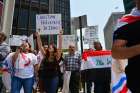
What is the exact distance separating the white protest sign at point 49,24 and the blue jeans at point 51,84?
4826 millimetres

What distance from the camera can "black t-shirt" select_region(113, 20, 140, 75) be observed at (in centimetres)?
257

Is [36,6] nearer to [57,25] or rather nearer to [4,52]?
[57,25]

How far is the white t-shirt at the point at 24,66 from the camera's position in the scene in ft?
29.8

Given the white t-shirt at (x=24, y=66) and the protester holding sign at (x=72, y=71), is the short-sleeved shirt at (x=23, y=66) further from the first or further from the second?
the protester holding sign at (x=72, y=71)

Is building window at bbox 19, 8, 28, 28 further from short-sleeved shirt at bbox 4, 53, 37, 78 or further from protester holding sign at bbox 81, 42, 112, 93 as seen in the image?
short-sleeved shirt at bbox 4, 53, 37, 78

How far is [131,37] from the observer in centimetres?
261

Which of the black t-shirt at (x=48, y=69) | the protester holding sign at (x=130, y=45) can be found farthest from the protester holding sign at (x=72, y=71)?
A: the protester holding sign at (x=130, y=45)

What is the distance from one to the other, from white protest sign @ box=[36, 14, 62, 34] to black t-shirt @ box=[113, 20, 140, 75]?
38.8 ft

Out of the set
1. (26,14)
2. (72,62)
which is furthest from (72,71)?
(26,14)

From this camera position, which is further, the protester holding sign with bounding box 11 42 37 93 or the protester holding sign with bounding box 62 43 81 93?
the protester holding sign with bounding box 62 43 81 93

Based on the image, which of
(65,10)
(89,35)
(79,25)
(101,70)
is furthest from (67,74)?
(65,10)

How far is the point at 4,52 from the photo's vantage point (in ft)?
31.8

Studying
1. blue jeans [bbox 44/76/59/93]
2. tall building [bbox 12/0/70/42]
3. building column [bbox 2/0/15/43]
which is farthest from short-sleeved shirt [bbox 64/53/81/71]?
tall building [bbox 12/0/70/42]

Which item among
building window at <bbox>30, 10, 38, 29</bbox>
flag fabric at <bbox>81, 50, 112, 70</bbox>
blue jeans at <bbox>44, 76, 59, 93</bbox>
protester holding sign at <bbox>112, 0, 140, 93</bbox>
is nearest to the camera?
protester holding sign at <bbox>112, 0, 140, 93</bbox>
